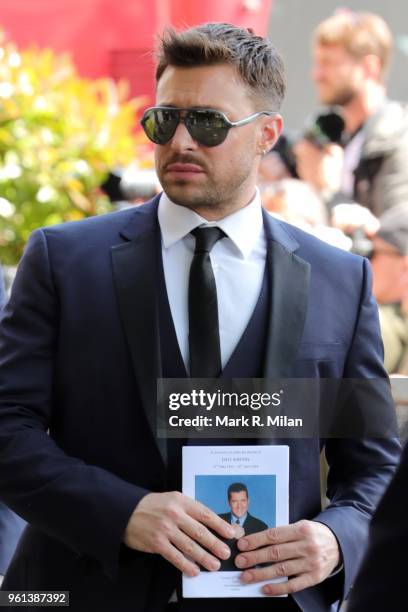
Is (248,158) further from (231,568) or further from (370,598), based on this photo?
(370,598)

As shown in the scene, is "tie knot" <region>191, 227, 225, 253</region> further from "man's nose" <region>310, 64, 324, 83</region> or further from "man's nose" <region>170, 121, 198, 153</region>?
"man's nose" <region>310, 64, 324, 83</region>

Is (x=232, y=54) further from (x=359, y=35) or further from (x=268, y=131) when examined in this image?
(x=359, y=35)

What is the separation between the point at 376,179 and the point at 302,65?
1.00 meters

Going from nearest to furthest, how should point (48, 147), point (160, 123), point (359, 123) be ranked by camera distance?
point (160, 123), point (359, 123), point (48, 147)

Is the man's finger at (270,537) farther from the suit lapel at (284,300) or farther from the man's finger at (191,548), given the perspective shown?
the suit lapel at (284,300)

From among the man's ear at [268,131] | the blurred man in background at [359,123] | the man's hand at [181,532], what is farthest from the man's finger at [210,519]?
the blurred man in background at [359,123]

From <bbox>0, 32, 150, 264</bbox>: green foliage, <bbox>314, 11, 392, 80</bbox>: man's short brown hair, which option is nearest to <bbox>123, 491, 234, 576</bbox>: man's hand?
<bbox>0, 32, 150, 264</bbox>: green foliage

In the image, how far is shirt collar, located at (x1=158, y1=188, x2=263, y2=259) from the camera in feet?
8.53

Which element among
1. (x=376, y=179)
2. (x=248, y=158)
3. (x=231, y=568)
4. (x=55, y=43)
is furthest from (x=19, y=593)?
(x=55, y=43)

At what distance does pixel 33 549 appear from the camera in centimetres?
251

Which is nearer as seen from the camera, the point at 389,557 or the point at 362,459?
the point at 389,557

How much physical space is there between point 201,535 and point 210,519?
0.12 ft

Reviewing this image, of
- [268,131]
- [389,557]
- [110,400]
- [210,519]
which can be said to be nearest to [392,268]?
[268,131]

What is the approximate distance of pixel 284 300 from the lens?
8.38ft
